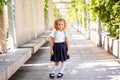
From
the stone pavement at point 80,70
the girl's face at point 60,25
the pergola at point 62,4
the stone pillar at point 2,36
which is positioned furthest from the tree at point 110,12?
the pergola at point 62,4

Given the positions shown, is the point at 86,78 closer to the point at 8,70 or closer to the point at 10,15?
the point at 8,70

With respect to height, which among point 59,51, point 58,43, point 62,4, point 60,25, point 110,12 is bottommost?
point 59,51

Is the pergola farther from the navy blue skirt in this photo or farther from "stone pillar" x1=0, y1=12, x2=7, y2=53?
the navy blue skirt

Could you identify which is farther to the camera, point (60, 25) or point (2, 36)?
point (2, 36)

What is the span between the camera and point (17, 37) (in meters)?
8.82

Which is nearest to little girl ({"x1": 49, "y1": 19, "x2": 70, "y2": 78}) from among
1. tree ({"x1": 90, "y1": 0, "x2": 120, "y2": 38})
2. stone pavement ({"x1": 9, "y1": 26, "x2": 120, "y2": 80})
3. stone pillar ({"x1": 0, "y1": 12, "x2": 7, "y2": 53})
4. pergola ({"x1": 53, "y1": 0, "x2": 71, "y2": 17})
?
stone pavement ({"x1": 9, "y1": 26, "x2": 120, "y2": 80})

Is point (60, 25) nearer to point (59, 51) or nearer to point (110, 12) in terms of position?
point (59, 51)

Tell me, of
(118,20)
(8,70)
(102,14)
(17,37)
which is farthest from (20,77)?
(102,14)

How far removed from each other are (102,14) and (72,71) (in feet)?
13.9

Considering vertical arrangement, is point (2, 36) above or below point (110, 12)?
below

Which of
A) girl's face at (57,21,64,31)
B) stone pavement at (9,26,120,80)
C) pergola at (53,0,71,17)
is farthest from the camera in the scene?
pergola at (53,0,71,17)

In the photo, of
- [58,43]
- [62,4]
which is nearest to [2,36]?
[58,43]

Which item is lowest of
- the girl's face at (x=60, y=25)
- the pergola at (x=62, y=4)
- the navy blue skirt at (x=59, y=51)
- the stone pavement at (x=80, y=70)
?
the stone pavement at (x=80, y=70)

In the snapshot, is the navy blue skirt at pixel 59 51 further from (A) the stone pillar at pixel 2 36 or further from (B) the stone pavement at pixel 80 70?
(A) the stone pillar at pixel 2 36
